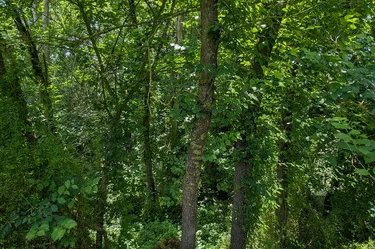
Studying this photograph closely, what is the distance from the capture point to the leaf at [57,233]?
1.67 metres

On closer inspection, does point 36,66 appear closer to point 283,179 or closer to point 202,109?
point 202,109

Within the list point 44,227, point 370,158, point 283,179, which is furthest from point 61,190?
point 283,179

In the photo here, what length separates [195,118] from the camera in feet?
8.35

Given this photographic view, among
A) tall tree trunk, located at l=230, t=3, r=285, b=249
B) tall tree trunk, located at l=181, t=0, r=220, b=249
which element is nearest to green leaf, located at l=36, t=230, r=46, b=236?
tall tree trunk, located at l=181, t=0, r=220, b=249

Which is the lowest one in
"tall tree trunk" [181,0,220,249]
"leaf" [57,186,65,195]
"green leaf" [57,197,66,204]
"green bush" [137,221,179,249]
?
"green bush" [137,221,179,249]

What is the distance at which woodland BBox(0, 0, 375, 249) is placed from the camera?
1.96 meters

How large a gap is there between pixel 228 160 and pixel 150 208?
291 cm

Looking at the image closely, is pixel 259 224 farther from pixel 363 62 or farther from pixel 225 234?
pixel 363 62

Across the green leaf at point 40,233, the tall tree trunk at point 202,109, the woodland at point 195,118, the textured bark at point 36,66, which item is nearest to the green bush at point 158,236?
the woodland at point 195,118

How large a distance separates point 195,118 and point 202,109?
5.4 inches

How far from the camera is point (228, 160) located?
14.3ft

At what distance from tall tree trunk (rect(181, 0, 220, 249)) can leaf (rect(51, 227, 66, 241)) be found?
1098 millimetres

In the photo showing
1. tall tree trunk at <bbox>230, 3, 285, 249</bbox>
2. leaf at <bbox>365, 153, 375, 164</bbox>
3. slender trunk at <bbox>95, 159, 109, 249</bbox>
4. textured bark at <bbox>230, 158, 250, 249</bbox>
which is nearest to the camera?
Answer: leaf at <bbox>365, 153, 375, 164</bbox>

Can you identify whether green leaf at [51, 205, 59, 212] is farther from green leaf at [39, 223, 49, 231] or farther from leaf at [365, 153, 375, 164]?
leaf at [365, 153, 375, 164]
